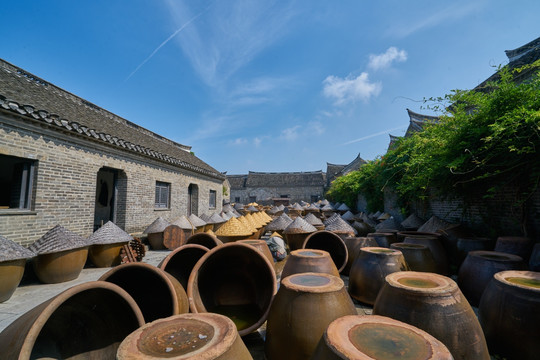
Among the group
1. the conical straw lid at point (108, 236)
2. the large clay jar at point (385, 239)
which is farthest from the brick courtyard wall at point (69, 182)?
the large clay jar at point (385, 239)

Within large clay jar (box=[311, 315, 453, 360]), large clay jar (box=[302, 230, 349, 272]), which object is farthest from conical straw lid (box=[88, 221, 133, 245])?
large clay jar (box=[311, 315, 453, 360])

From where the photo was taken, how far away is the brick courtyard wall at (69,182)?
5.01m

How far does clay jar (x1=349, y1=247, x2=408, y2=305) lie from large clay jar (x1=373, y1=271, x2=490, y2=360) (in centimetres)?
124

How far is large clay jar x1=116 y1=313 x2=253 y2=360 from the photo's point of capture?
1.25 metres

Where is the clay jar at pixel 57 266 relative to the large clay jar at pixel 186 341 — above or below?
below

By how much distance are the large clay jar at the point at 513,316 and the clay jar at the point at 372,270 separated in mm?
1046

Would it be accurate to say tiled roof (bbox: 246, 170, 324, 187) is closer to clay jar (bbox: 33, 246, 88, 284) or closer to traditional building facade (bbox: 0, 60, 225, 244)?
traditional building facade (bbox: 0, 60, 225, 244)

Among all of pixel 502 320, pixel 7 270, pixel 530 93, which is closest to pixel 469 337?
pixel 502 320

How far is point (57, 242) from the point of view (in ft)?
15.9

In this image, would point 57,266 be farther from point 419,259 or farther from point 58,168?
point 419,259

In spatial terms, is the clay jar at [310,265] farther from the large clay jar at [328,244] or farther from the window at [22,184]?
the window at [22,184]

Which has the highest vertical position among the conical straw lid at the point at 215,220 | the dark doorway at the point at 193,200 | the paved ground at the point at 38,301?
the dark doorway at the point at 193,200

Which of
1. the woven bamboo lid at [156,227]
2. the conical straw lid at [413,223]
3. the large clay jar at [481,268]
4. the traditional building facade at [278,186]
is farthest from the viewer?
the traditional building facade at [278,186]

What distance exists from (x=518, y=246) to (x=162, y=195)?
10938 millimetres
